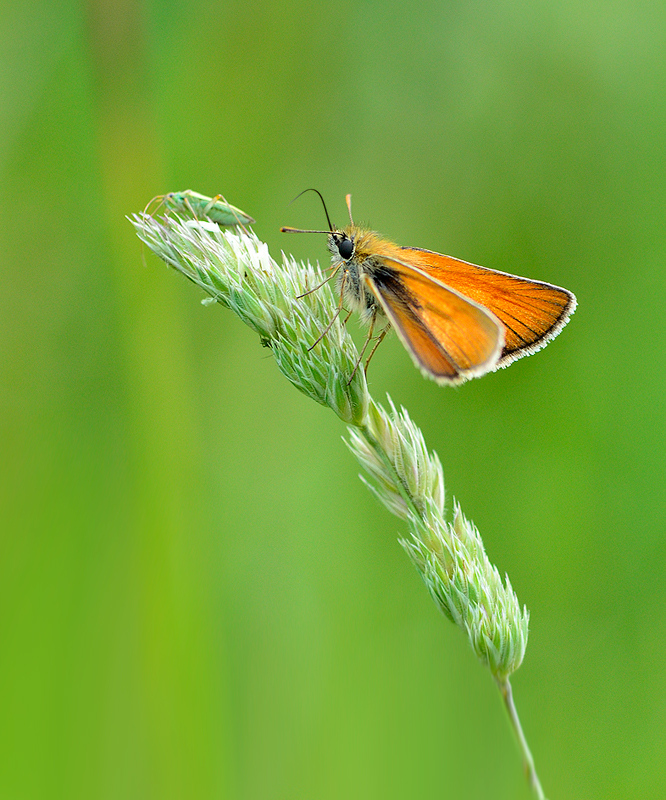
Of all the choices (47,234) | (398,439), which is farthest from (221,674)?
(47,234)

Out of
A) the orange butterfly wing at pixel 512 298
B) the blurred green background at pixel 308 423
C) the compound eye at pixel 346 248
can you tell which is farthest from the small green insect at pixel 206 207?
the orange butterfly wing at pixel 512 298

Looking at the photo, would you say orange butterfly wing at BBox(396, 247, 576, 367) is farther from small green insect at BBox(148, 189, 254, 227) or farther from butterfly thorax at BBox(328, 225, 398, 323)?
small green insect at BBox(148, 189, 254, 227)

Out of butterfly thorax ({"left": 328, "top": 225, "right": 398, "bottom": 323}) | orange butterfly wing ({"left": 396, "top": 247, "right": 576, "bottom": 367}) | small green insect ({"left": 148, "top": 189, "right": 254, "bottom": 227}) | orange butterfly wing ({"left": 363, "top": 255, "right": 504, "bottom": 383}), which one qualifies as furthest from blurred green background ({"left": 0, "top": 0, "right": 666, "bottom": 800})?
orange butterfly wing ({"left": 363, "top": 255, "right": 504, "bottom": 383})

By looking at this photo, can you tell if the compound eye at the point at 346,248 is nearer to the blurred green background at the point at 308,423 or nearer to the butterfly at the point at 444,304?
the butterfly at the point at 444,304

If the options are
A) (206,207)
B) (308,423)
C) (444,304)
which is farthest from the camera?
(308,423)

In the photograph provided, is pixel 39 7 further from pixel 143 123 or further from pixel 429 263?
pixel 429 263

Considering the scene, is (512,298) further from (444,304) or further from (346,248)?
(346,248)

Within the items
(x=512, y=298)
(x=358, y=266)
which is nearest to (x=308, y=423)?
(x=358, y=266)

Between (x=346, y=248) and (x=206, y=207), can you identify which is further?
(x=206, y=207)
